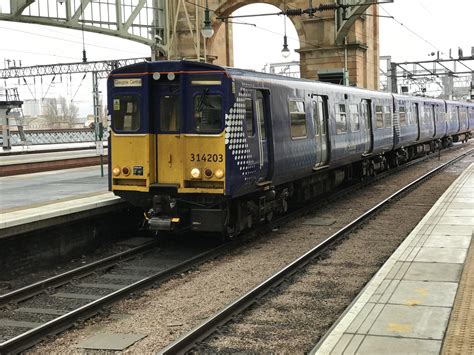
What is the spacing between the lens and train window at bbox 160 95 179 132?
10.5 metres

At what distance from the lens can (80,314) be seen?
285 inches

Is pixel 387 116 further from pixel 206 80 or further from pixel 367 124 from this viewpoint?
pixel 206 80

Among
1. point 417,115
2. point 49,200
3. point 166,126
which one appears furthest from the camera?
point 417,115

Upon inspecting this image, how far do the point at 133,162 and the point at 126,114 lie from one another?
0.89 m

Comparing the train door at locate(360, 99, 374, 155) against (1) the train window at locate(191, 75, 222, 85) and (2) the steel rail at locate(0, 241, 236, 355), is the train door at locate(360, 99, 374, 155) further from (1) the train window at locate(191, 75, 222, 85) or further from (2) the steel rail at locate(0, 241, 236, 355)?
(2) the steel rail at locate(0, 241, 236, 355)

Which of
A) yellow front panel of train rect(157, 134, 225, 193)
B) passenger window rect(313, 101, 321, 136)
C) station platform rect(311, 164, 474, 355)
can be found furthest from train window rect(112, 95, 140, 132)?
passenger window rect(313, 101, 321, 136)

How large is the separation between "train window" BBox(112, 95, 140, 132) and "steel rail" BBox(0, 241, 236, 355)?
2630 mm

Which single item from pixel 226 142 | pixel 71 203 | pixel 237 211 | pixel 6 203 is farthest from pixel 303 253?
pixel 6 203

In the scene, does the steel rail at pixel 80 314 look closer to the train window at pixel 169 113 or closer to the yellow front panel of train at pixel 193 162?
the yellow front panel of train at pixel 193 162

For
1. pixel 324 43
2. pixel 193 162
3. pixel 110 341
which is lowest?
pixel 110 341

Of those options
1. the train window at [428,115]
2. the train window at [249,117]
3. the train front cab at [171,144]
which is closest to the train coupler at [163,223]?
the train front cab at [171,144]

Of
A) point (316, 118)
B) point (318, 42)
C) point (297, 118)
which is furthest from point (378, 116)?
point (318, 42)

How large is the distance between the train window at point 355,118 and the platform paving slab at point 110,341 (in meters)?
12.2

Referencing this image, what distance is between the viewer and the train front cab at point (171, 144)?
397 inches
